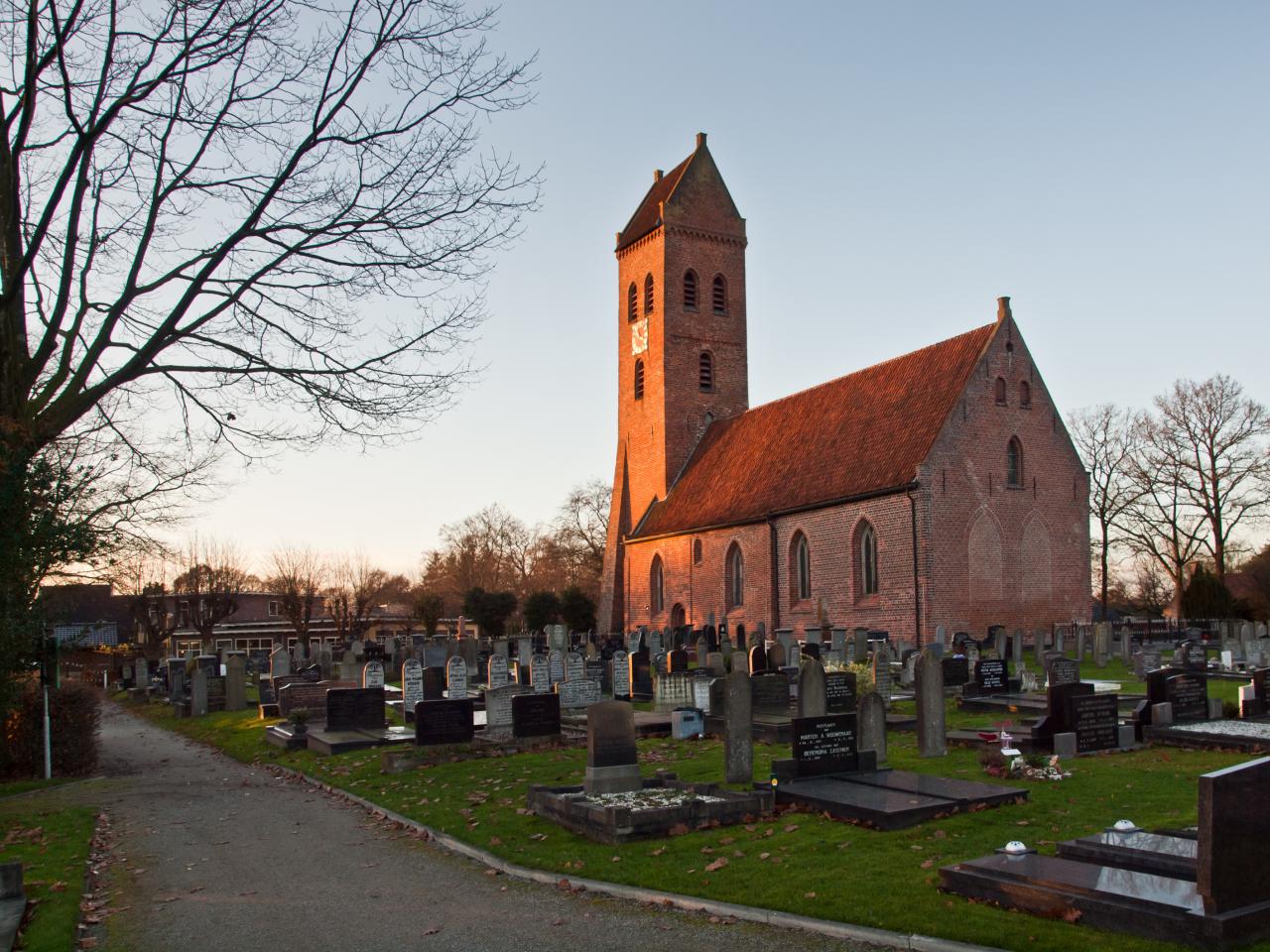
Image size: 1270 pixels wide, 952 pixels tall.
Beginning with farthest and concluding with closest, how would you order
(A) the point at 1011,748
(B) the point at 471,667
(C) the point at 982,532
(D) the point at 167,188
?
(C) the point at 982,532
(B) the point at 471,667
(D) the point at 167,188
(A) the point at 1011,748

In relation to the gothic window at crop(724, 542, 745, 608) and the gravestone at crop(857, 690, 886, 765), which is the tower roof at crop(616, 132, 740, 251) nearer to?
the gothic window at crop(724, 542, 745, 608)

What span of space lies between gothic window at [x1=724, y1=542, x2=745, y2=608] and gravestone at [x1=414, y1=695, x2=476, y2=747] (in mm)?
23379

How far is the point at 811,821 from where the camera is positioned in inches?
342

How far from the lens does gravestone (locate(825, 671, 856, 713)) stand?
1498 centimetres

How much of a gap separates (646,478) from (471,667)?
60.3 ft

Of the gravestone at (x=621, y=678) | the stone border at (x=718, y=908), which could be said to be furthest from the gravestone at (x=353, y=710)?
the stone border at (x=718, y=908)

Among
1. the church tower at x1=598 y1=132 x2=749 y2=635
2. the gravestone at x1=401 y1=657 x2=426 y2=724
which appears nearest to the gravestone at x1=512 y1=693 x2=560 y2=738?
the gravestone at x1=401 y1=657 x2=426 y2=724

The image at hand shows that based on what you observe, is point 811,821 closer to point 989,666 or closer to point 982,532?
point 989,666

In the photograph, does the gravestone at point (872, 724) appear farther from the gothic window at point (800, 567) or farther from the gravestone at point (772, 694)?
the gothic window at point (800, 567)

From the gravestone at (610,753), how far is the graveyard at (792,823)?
0.19 ft

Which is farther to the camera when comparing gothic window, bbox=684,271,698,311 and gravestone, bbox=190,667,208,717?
gothic window, bbox=684,271,698,311

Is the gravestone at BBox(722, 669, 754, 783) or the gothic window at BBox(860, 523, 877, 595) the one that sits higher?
the gothic window at BBox(860, 523, 877, 595)

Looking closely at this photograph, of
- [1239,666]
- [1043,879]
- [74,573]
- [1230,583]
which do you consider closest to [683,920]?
[1043,879]

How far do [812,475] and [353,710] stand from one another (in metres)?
20.9
